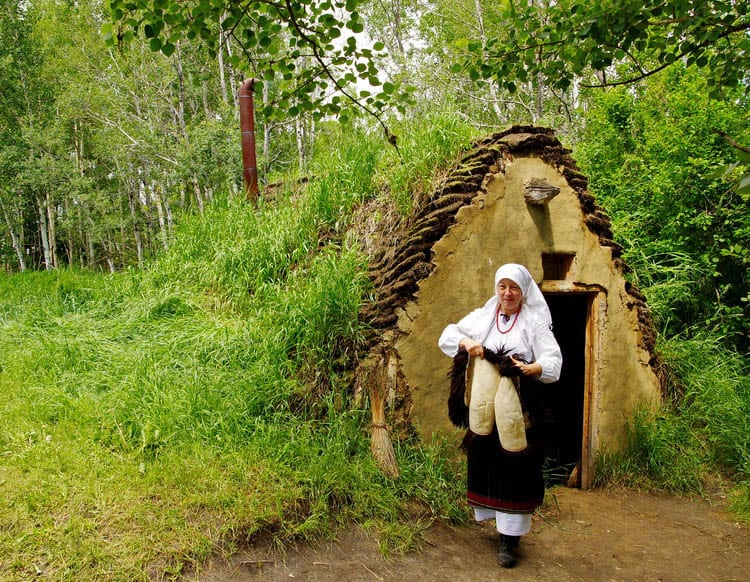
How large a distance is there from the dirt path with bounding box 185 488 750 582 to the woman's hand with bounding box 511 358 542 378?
1.32 meters

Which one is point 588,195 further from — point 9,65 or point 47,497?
point 9,65

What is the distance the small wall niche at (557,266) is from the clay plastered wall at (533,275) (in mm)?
55

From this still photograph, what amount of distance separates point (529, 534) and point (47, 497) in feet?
10.9

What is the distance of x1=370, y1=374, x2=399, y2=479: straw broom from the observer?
3.99 metres

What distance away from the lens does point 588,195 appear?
5.30m

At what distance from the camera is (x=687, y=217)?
710 centimetres

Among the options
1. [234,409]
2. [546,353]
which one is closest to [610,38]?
[546,353]

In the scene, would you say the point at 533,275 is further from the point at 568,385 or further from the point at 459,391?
the point at 568,385

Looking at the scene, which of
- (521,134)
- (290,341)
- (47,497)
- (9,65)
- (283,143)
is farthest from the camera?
(283,143)

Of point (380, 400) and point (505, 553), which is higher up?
point (380, 400)

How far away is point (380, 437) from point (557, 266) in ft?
8.23

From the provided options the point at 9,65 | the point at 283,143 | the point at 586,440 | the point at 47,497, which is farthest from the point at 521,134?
the point at 9,65

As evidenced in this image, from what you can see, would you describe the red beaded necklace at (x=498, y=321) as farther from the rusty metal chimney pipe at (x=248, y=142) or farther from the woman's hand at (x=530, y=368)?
the rusty metal chimney pipe at (x=248, y=142)

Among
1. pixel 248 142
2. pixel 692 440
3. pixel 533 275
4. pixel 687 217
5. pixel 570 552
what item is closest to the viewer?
pixel 570 552
